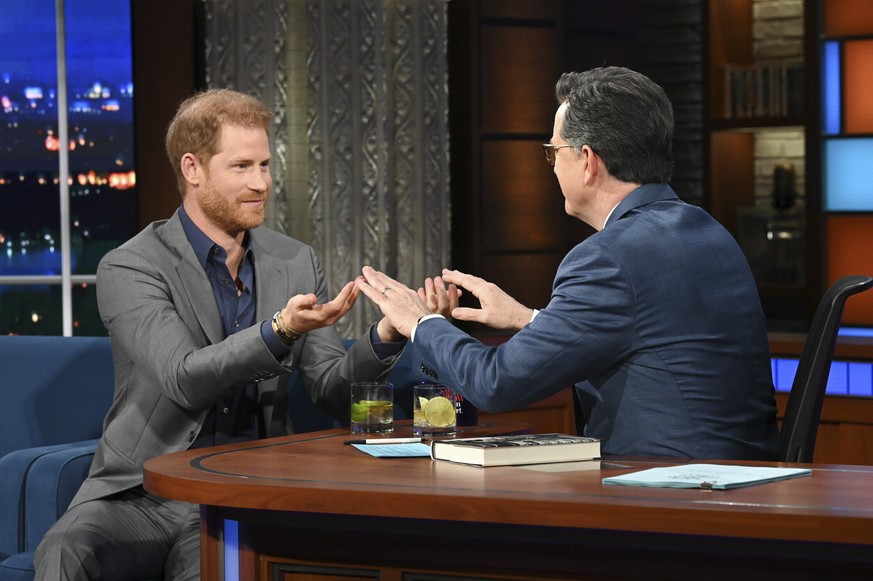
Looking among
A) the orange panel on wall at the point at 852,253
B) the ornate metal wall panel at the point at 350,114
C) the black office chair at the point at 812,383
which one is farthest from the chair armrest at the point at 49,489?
the orange panel on wall at the point at 852,253

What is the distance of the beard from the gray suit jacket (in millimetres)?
83

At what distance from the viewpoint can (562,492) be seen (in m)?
1.76

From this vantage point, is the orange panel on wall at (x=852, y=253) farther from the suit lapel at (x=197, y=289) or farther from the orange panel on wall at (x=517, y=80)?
the suit lapel at (x=197, y=289)

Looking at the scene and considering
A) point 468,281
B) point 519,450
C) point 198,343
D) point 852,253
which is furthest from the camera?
point 852,253

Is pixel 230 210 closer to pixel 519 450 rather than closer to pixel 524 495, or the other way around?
pixel 519 450

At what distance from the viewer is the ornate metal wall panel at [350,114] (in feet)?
17.1

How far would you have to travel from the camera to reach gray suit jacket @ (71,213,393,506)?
2547 millimetres

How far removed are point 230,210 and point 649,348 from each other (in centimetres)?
116

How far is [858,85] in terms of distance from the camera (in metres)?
5.62

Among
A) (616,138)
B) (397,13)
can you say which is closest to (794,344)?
(397,13)

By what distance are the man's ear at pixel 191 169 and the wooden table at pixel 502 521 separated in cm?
87

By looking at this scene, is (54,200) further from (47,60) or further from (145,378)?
(145,378)

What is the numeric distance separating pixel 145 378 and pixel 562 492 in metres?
1.26

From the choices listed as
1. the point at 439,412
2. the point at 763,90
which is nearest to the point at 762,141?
the point at 763,90
